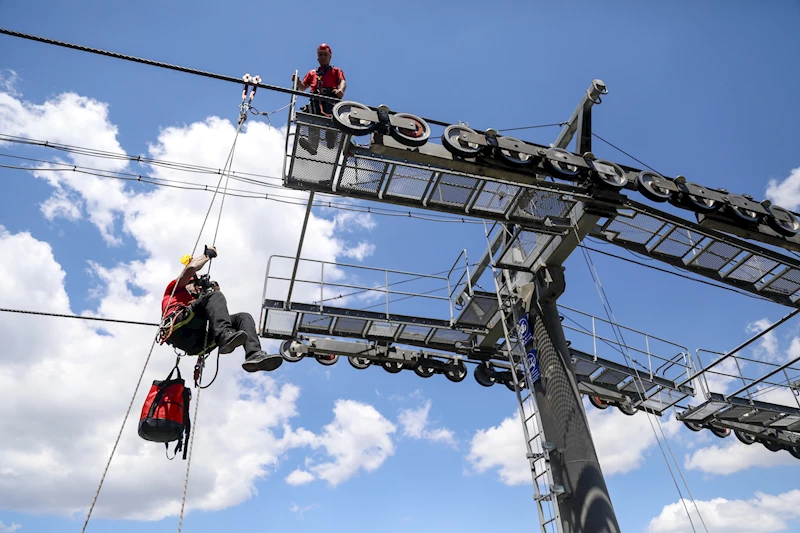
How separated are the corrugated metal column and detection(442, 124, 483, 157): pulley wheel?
11.7ft

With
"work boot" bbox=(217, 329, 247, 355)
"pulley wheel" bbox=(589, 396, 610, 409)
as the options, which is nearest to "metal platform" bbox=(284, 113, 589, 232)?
"work boot" bbox=(217, 329, 247, 355)

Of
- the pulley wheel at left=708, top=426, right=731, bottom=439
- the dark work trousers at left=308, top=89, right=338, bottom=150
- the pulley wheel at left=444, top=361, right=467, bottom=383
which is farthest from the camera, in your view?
the pulley wheel at left=708, top=426, right=731, bottom=439

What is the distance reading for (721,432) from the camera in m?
18.7

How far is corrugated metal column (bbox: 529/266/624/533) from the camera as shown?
9766mm

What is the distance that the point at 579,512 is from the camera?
9.80 m

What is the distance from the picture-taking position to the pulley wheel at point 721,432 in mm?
18469

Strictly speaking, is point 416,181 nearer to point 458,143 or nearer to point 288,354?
point 458,143

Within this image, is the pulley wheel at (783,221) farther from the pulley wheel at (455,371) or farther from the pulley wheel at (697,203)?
the pulley wheel at (455,371)

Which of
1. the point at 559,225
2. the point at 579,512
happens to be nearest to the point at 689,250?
the point at 559,225

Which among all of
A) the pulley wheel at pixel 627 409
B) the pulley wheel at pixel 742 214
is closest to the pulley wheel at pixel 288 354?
the pulley wheel at pixel 627 409

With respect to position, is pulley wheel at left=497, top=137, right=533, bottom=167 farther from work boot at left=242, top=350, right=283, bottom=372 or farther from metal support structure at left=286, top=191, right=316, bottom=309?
work boot at left=242, top=350, right=283, bottom=372

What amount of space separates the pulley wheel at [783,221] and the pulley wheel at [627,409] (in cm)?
681

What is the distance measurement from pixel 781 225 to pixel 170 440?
1326cm

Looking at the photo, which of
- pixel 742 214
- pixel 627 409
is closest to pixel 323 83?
pixel 742 214
